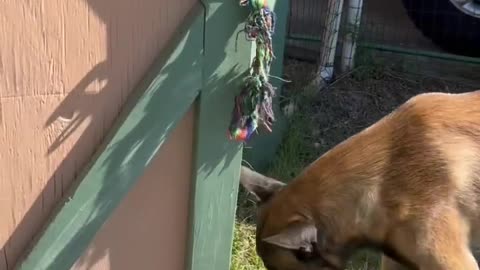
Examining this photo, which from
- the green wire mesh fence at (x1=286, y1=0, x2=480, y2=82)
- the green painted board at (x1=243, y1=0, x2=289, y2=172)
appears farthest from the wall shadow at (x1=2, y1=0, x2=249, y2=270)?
the green wire mesh fence at (x1=286, y1=0, x2=480, y2=82)

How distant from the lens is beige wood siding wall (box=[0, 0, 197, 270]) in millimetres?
2705

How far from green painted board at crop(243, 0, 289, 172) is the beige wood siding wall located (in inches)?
65.9

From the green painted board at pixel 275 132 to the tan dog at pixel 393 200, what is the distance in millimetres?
1343

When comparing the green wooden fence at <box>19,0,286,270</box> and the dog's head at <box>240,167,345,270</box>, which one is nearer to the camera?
the green wooden fence at <box>19,0,286,270</box>

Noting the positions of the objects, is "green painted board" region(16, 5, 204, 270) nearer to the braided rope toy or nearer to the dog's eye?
the braided rope toy

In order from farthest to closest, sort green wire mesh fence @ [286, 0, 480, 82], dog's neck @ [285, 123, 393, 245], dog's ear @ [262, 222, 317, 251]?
1. green wire mesh fence @ [286, 0, 480, 82]
2. dog's neck @ [285, 123, 393, 245]
3. dog's ear @ [262, 222, 317, 251]

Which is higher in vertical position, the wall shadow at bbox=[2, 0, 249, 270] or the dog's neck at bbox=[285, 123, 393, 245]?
the wall shadow at bbox=[2, 0, 249, 270]

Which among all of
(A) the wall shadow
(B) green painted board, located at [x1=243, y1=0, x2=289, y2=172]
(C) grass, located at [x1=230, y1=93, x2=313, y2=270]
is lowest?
(C) grass, located at [x1=230, y1=93, x2=313, y2=270]

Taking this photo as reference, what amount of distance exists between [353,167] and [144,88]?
0.83m

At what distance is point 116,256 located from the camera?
320cm

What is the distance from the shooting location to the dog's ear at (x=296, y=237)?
3012mm

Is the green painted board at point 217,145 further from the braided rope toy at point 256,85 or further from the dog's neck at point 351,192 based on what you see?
the dog's neck at point 351,192

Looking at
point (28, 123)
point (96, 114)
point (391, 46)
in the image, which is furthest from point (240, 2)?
point (391, 46)

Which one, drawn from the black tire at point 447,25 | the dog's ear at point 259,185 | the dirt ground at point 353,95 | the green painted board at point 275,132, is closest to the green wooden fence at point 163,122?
the dog's ear at point 259,185
